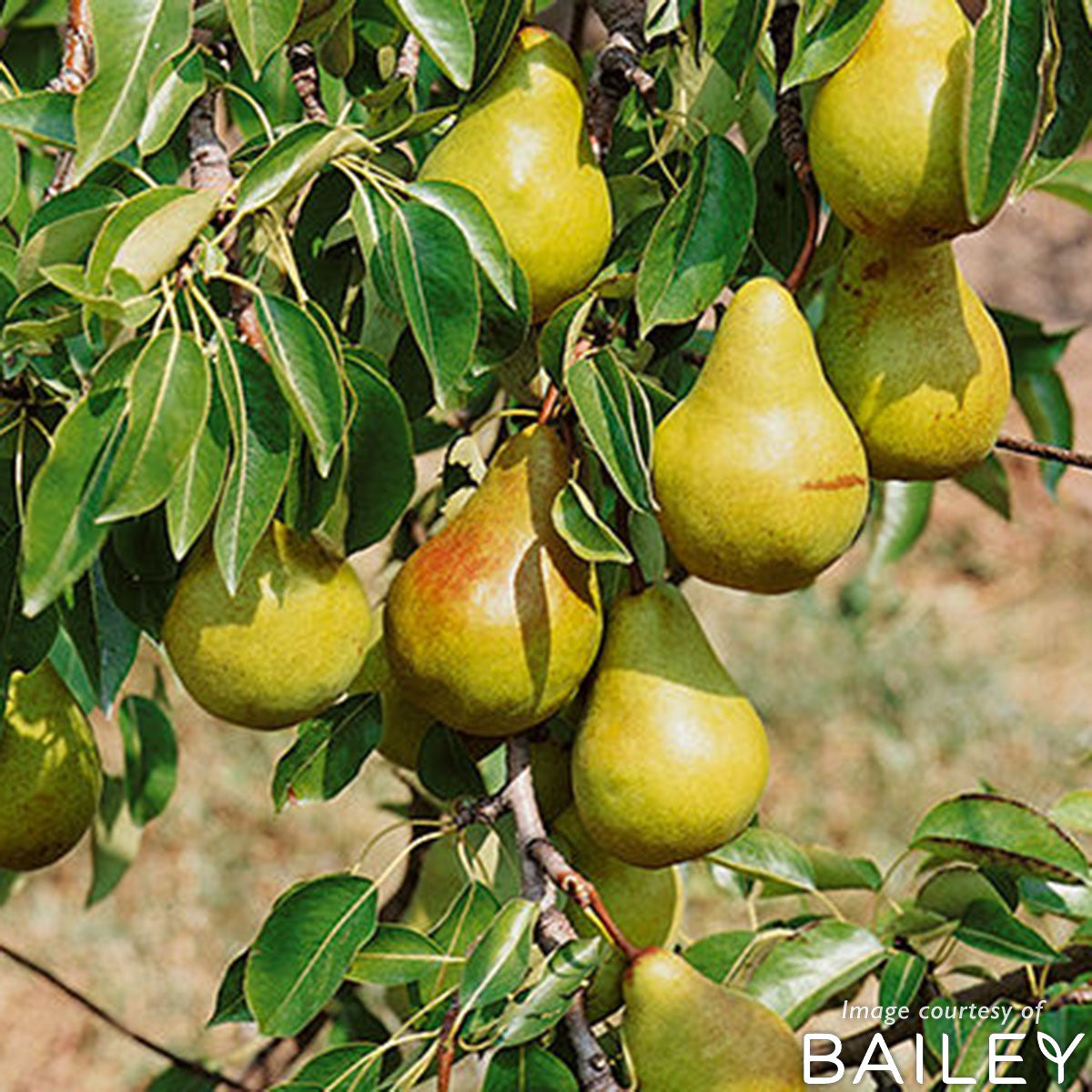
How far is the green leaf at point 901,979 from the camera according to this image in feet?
3.64

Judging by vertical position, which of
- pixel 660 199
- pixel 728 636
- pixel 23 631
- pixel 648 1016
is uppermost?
pixel 660 199

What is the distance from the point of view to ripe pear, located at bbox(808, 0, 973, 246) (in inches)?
33.4

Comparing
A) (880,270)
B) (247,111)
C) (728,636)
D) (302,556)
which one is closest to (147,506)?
(302,556)

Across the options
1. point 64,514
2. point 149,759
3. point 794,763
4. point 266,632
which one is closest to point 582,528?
point 266,632

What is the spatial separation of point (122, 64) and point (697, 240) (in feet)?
0.90

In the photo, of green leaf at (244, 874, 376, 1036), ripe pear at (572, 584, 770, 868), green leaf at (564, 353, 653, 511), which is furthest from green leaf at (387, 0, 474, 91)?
green leaf at (244, 874, 376, 1036)

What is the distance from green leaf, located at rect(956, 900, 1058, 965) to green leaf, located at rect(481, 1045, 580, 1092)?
0.32 meters

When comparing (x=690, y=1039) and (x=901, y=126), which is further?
(x=690, y=1039)

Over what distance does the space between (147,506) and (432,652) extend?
21cm

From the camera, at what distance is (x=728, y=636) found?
3.44 m

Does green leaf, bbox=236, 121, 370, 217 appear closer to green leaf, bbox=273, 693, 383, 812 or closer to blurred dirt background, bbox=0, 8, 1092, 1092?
green leaf, bbox=273, 693, 383, 812

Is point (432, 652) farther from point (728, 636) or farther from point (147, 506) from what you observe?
point (728, 636)

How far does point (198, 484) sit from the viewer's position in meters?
0.81

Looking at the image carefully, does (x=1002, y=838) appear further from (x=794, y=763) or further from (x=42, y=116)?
(x=794, y=763)
